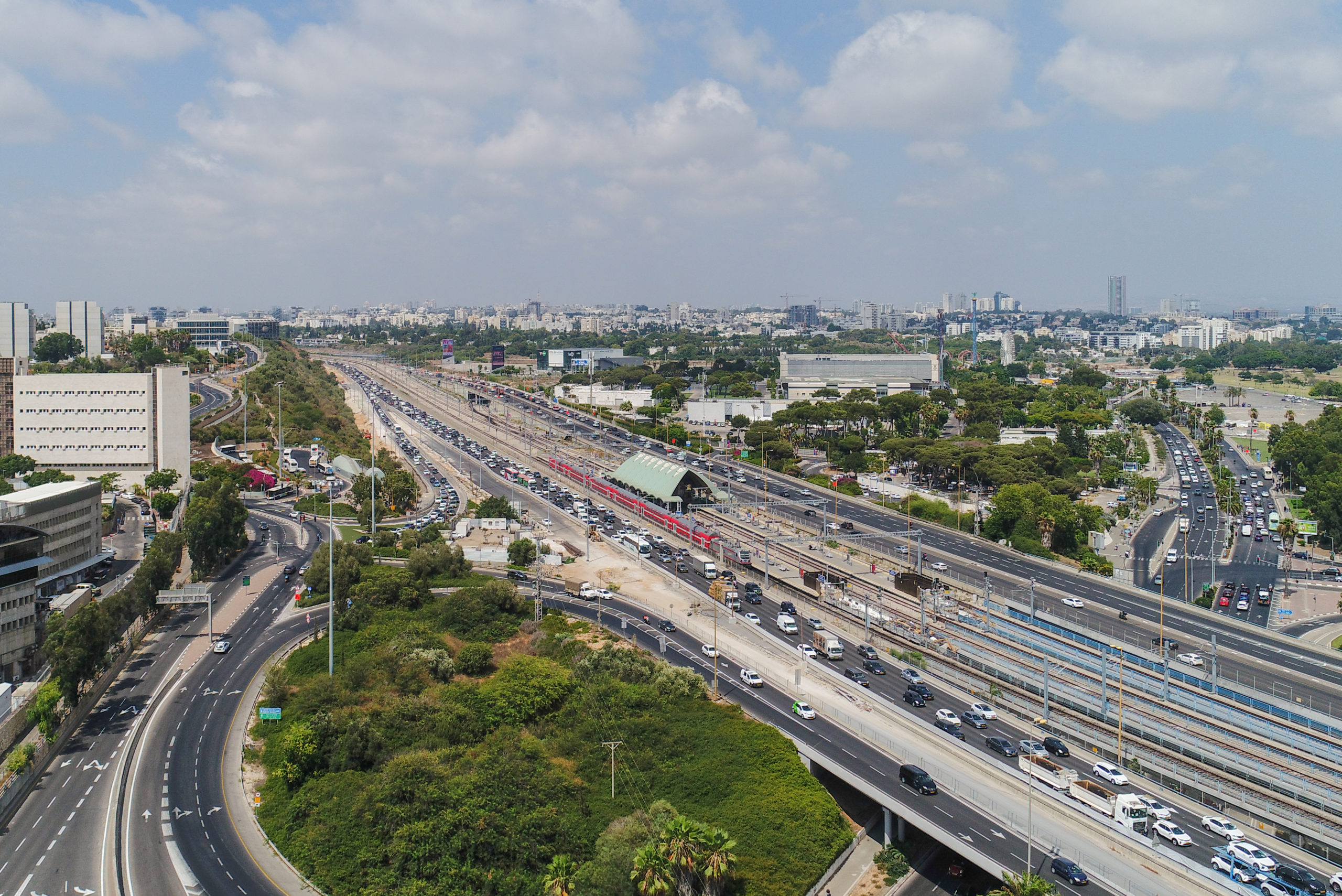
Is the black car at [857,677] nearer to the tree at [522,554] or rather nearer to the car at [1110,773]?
the car at [1110,773]

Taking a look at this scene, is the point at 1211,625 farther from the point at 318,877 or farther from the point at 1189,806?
the point at 318,877

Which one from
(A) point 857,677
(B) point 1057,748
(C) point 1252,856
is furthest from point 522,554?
(C) point 1252,856

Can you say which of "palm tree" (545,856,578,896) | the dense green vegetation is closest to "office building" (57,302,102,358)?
the dense green vegetation

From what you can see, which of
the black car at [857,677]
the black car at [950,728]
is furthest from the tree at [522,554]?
the black car at [950,728]

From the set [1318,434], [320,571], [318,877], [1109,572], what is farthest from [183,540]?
[1318,434]

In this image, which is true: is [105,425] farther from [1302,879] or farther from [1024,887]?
[1302,879]

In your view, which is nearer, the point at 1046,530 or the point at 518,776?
the point at 518,776

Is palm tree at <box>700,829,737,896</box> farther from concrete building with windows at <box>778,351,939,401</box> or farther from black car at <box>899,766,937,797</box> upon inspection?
concrete building with windows at <box>778,351,939,401</box>
